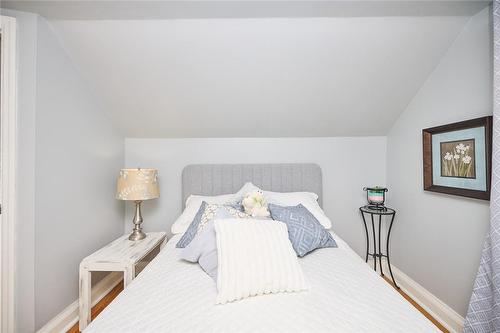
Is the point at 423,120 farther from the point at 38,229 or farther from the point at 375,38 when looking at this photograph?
the point at 38,229

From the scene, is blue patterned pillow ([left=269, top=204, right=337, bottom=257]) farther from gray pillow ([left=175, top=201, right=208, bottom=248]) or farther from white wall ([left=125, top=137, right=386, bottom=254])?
white wall ([left=125, top=137, right=386, bottom=254])

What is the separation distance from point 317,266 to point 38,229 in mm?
1832

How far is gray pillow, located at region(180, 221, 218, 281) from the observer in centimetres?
125

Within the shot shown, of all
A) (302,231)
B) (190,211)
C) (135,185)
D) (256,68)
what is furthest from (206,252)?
(256,68)

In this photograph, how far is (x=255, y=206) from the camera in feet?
5.65

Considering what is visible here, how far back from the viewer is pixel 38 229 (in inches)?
57.9

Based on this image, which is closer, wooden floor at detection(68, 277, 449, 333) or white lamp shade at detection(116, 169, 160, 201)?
wooden floor at detection(68, 277, 449, 333)

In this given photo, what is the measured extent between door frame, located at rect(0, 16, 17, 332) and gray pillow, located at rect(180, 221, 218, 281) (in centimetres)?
104

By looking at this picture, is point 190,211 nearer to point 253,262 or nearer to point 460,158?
point 253,262

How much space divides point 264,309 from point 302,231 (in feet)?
2.29

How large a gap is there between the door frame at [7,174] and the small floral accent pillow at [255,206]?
4.86 ft

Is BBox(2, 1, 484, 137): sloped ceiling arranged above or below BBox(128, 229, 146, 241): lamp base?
above

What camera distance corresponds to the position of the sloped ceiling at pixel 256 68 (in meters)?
1.64

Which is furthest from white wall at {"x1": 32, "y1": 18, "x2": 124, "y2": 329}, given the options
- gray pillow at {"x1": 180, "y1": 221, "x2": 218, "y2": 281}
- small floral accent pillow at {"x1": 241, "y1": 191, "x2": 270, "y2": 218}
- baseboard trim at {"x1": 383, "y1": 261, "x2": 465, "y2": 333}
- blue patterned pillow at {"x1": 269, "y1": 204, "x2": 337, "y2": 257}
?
baseboard trim at {"x1": 383, "y1": 261, "x2": 465, "y2": 333}
